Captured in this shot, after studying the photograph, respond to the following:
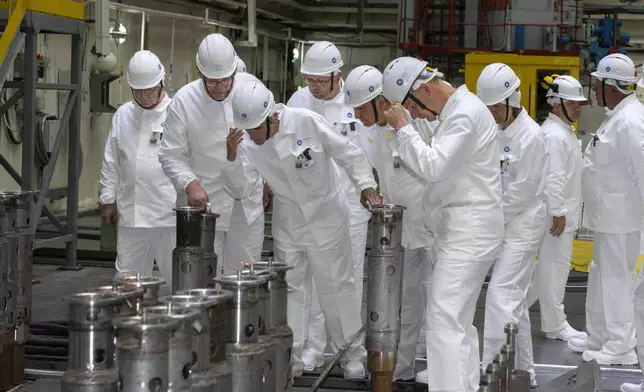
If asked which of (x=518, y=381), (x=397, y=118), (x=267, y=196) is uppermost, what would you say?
(x=397, y=118)

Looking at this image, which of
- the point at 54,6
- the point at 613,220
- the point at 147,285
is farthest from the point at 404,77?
the point at 54,6

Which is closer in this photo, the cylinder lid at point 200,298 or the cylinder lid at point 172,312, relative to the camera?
the cylinder lid at point 172,312

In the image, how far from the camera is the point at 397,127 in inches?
165

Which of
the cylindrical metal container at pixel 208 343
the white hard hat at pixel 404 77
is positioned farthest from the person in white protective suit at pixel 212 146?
the cylindrical metal container at pixel 208 343

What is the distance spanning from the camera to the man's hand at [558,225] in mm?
6340

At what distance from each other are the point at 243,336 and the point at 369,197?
2.32 metres

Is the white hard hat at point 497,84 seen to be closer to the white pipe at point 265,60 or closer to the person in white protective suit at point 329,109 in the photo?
the person in white protective suit at point 329,109

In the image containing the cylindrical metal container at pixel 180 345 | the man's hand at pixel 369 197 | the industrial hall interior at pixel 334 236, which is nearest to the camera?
the cylindrical metal container at pixel 180 345

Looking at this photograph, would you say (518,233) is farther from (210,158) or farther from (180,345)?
(180,345)

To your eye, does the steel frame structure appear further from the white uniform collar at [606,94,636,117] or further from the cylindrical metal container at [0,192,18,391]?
the white uniform collar at [606,94,636,117]

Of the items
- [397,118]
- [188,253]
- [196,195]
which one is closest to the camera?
[397,118]

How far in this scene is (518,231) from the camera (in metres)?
5.23

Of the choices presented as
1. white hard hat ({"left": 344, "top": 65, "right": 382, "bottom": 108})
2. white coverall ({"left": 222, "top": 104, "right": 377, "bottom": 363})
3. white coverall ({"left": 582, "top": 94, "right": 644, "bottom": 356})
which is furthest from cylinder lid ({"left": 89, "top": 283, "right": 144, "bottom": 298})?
white coverall ({"left": 582, "top": 94, "right": 644, "bottom": 356})

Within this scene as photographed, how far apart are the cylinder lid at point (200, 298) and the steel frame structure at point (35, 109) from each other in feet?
14.3
